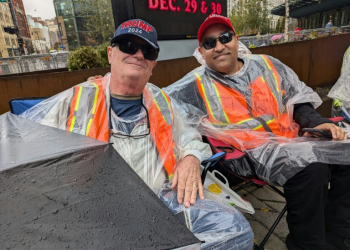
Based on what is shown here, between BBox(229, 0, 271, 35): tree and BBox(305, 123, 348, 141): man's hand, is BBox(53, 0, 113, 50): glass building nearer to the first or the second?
BBox(229, 0, 271, 35): tree

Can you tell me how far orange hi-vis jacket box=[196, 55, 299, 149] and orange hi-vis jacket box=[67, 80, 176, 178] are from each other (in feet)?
1.76

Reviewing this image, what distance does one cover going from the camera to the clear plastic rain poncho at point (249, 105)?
1.98 m

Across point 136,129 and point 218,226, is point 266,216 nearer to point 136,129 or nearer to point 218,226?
point 218,226

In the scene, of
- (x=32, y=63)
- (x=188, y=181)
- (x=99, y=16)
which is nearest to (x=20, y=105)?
(x=188, y=181)

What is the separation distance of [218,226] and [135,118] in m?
0.85

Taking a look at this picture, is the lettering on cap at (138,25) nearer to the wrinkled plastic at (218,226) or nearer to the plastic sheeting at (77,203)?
the plastic sheeting at (77,203)

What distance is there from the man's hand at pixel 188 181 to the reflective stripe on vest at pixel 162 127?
0.09 meters

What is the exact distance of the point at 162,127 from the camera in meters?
1.72

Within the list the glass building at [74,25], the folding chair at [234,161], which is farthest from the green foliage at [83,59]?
the glass building at [74,25]

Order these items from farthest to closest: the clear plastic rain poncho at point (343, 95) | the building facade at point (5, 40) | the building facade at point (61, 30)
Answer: the building facade at point (5, 40)
the building facade at point (61, 30)
the clear plastic rain poncho at point (343, 95)

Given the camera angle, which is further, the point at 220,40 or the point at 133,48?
the point at 220,40

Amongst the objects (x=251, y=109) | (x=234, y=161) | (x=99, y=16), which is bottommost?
(x=234, y=161)

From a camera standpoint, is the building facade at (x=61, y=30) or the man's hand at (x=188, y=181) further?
the building facade at (x=61, y=30)

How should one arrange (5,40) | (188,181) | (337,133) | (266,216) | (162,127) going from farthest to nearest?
(5,40), (266,216), (337,133), (162,127), (188,181)
